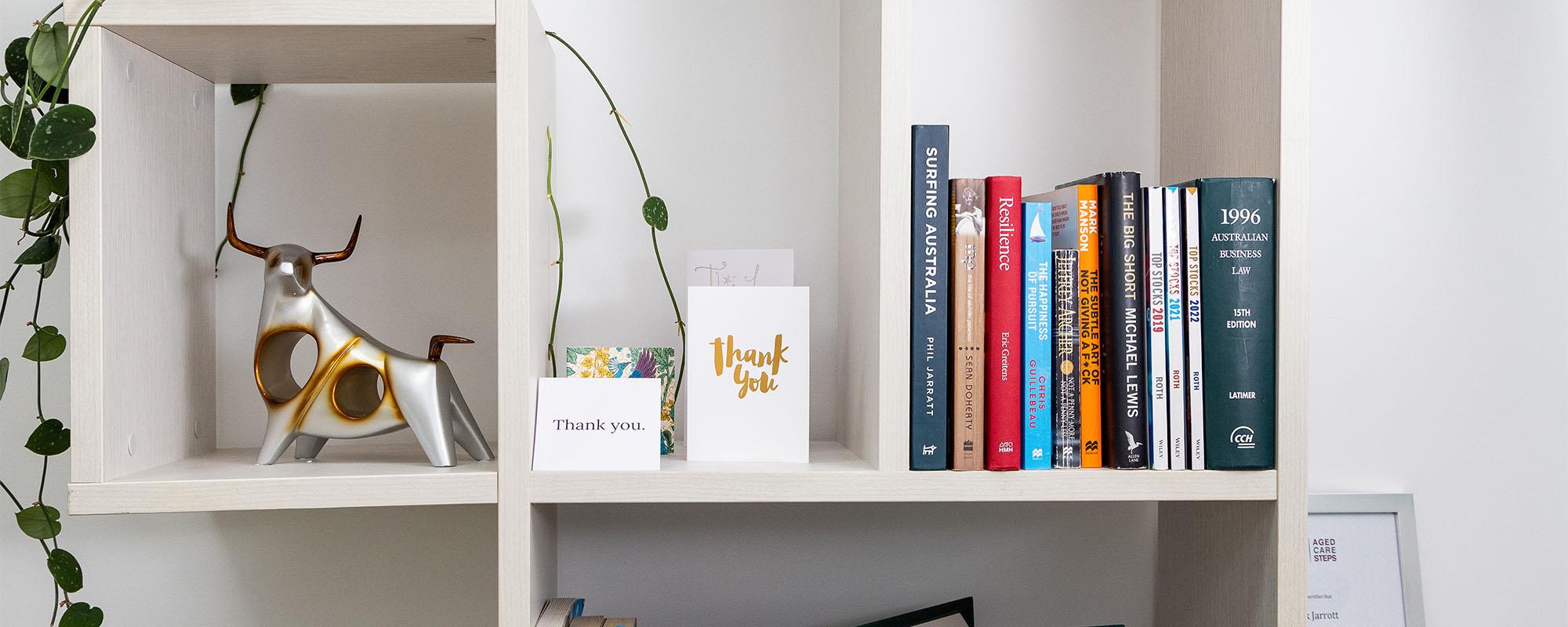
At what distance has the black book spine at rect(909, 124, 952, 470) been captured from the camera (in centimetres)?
79

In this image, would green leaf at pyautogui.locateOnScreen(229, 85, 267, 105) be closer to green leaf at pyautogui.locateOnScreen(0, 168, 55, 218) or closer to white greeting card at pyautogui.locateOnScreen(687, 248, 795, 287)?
green leaf at pyautogui.locateOnScreen(0, 168, 55, 218)

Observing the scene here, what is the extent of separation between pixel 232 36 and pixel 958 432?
2.52 ft

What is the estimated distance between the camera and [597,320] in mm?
1064

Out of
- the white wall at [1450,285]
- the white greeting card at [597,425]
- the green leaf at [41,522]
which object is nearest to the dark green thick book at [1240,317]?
the white wall at [1450,285]

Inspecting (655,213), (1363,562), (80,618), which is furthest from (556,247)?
(1363,562)

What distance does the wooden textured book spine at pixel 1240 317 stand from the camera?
0.80 metres

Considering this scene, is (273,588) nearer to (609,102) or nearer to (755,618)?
(755,618)

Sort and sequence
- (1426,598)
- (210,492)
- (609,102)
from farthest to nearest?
1. (1426,598)
2. (609,102)
3. (210,492)

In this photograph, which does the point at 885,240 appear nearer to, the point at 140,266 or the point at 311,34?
the point at 311,34

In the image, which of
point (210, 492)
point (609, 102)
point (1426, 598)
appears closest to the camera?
point (210, 492)

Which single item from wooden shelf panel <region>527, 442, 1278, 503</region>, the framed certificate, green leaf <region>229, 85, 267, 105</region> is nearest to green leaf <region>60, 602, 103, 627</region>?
wooden shelf panel <region>527, 442, 1278, 503</region>

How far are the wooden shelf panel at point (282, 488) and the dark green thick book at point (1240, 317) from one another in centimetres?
68

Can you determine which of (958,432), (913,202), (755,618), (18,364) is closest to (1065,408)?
(958,432)

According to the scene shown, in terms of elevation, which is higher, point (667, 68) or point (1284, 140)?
point (667, 68)
